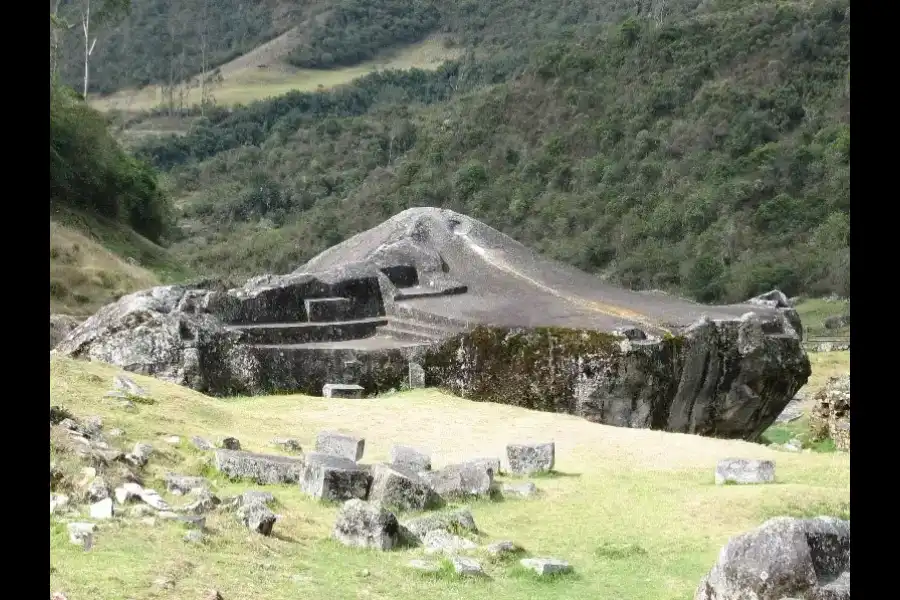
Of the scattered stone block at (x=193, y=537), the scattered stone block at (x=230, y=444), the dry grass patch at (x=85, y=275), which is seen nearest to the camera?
the scattered stone block at (x=193, y=537)

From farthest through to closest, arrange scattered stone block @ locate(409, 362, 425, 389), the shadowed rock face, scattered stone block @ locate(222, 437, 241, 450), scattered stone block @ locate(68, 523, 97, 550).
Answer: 1. scattered stone block @ locate(409, 362, 425, 389)
2. the shadowed rock face
3. scattered stone block @ locate(222, 437, 241, 450)
4. scattered stone block @ locate(68, 523, 97, 550)

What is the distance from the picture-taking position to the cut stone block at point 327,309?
14.6 metres

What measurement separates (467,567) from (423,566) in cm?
22

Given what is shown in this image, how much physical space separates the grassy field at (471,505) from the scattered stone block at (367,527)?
3.4 inches

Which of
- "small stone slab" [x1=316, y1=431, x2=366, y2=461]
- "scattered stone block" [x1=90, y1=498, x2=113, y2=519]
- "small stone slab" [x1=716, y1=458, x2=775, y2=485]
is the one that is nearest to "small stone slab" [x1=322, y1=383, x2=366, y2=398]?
"small stone slab" [x1=316, y1=431, x2=366, y2=461]

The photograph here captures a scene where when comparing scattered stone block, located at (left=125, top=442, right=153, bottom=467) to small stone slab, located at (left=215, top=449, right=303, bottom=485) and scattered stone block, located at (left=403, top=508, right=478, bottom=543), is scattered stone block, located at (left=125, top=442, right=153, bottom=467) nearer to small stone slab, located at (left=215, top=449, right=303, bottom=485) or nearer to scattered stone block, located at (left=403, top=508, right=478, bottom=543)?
small stone slab, located at (left=215, top=449, right=303, bottom=485)

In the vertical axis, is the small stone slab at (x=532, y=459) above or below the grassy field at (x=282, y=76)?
below

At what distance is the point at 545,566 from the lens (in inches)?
250

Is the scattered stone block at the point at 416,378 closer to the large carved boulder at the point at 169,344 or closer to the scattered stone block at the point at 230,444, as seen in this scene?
the large carved boulder at the point at 169,344

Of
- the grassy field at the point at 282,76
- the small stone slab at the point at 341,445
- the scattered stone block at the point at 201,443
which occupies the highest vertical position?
the grassy field at the point at 282,76

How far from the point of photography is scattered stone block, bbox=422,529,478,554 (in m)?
6.60

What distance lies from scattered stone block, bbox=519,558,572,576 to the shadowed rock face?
6595 millimetres

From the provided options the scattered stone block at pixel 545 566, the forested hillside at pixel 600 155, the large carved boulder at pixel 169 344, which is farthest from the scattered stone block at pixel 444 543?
the forested hillside at pixel 600 155

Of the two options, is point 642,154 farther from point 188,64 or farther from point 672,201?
point 188,64
